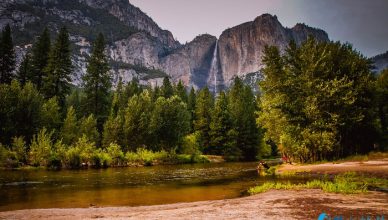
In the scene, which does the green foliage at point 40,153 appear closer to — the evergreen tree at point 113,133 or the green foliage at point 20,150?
the green foliage at point 20,150

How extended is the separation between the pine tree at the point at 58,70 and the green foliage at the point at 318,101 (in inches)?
1571

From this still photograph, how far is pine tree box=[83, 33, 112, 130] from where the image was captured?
65375 millimetres

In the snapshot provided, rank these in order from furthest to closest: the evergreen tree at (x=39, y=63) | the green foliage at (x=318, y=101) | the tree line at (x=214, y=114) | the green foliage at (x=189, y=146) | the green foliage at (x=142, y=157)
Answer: the evergreen tree at (x=39, y=63) → the green foliage at (x=189, y=146) → the green foliage at (x=142, y=157) → the tree line at (x=214, y=114) → the green foliage at (x=318, y=101)

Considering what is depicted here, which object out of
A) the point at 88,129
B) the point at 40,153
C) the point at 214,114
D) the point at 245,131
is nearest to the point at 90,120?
the point at 88,129

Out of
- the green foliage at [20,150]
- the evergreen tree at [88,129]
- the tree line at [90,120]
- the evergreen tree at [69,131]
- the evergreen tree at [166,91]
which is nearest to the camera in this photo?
the green foliage at [20,150]

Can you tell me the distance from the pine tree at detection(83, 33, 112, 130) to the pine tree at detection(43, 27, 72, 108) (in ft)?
16.8

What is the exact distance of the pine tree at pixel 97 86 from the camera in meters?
65.4

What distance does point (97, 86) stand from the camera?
219 feet

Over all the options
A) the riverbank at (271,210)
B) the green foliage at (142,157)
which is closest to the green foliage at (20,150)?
the green foliage at (142,157)

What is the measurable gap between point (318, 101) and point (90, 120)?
3561 cm

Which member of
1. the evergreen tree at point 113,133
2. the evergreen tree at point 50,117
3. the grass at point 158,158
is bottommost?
the grass at point 158,158

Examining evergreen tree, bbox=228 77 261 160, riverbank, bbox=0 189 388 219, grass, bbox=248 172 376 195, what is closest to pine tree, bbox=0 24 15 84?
evergreen tree, bbox=228 77 261 160

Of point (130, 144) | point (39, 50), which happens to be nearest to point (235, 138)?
point (130, 144)

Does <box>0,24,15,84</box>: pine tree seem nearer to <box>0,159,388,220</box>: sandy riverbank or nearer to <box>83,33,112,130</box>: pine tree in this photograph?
<box>83,33,112,130</box>: pine tree
